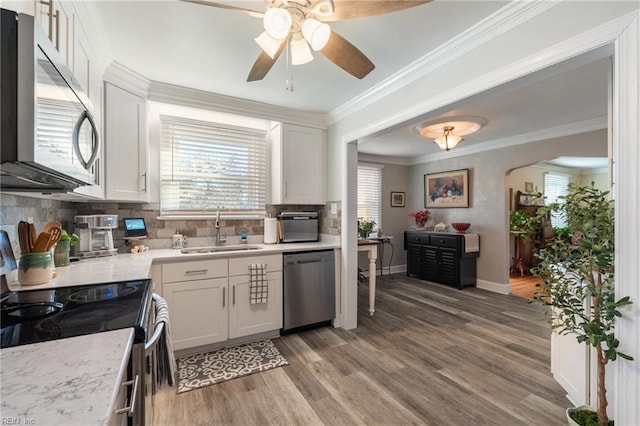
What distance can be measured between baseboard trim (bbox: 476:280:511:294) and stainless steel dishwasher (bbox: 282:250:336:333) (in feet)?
9.86

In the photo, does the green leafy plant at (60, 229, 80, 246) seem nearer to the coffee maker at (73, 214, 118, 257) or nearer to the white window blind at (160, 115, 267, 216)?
the coffee maker at (73, 214, 118, 257)

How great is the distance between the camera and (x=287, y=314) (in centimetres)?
285

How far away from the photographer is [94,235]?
2301 millimetres

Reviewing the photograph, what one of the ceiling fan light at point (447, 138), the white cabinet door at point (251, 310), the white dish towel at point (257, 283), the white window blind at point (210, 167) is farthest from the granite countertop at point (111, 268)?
the ceiling fan light at point (447, 138)

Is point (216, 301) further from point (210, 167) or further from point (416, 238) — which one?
point (416, 238)

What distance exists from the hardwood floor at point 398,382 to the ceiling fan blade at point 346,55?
2.02 metres

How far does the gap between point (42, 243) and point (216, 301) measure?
1.35 meters

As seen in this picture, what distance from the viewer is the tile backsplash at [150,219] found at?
4.77 ft

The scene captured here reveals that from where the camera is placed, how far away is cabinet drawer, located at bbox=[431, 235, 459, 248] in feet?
15.0

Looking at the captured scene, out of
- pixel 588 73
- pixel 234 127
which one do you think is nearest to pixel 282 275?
pixel 234 127

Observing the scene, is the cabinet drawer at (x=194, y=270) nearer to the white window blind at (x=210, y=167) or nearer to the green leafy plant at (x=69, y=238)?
the green leafy plant at (x=69, y=238)

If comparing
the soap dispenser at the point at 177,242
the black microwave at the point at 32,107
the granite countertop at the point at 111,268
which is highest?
the black microwave at the point at 32,107

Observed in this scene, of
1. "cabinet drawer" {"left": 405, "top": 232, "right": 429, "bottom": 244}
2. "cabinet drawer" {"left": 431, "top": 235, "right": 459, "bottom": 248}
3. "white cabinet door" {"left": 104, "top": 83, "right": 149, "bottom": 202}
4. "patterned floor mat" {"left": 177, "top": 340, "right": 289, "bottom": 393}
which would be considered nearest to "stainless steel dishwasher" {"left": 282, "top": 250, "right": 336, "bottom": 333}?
"patterned floor mat" {"left": 177, "top": 340, "right": 289, "bottom": 393}

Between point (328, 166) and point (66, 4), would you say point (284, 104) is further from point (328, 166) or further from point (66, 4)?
point (66, 4)
